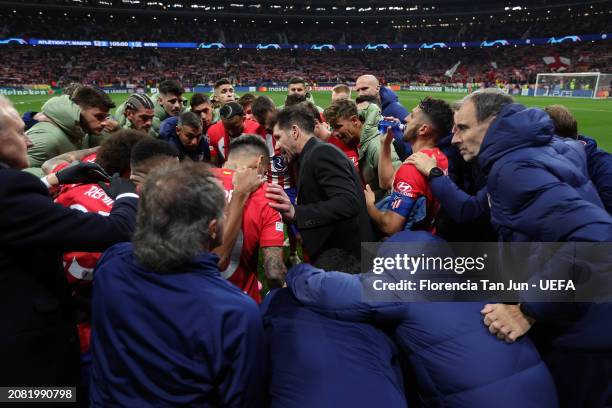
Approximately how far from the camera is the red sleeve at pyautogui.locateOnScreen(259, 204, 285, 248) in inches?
118

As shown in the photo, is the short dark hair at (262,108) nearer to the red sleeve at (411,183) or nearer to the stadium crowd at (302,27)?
the red sleeve at (411,183)

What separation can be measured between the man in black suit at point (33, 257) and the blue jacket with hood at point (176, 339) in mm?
402

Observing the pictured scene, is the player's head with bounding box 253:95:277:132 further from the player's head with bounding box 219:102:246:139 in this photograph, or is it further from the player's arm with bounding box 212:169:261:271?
the player's arm with bounding box 212:169:261:271

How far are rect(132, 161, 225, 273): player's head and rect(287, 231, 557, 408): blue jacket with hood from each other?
2.13 ft

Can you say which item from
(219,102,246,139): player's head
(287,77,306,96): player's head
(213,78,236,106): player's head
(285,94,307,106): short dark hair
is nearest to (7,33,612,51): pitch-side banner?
(213,78,236,106): player's head

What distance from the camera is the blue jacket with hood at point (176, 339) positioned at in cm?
150

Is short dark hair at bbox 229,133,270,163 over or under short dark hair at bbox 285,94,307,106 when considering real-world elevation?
under

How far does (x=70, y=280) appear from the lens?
7.73 feet

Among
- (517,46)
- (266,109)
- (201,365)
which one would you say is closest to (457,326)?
(201,365)

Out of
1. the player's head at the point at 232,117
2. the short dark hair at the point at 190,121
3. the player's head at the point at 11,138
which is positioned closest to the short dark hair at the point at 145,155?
the player's head at the point at 11,138

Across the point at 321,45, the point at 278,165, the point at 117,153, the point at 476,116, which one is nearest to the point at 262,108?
the point at 278,165

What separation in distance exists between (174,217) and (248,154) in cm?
175

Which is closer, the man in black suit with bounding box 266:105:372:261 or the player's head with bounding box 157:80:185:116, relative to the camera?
the man in black suit with bounding box 266:105:372:261

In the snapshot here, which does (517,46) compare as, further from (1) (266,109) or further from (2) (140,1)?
(1) (266,109)
